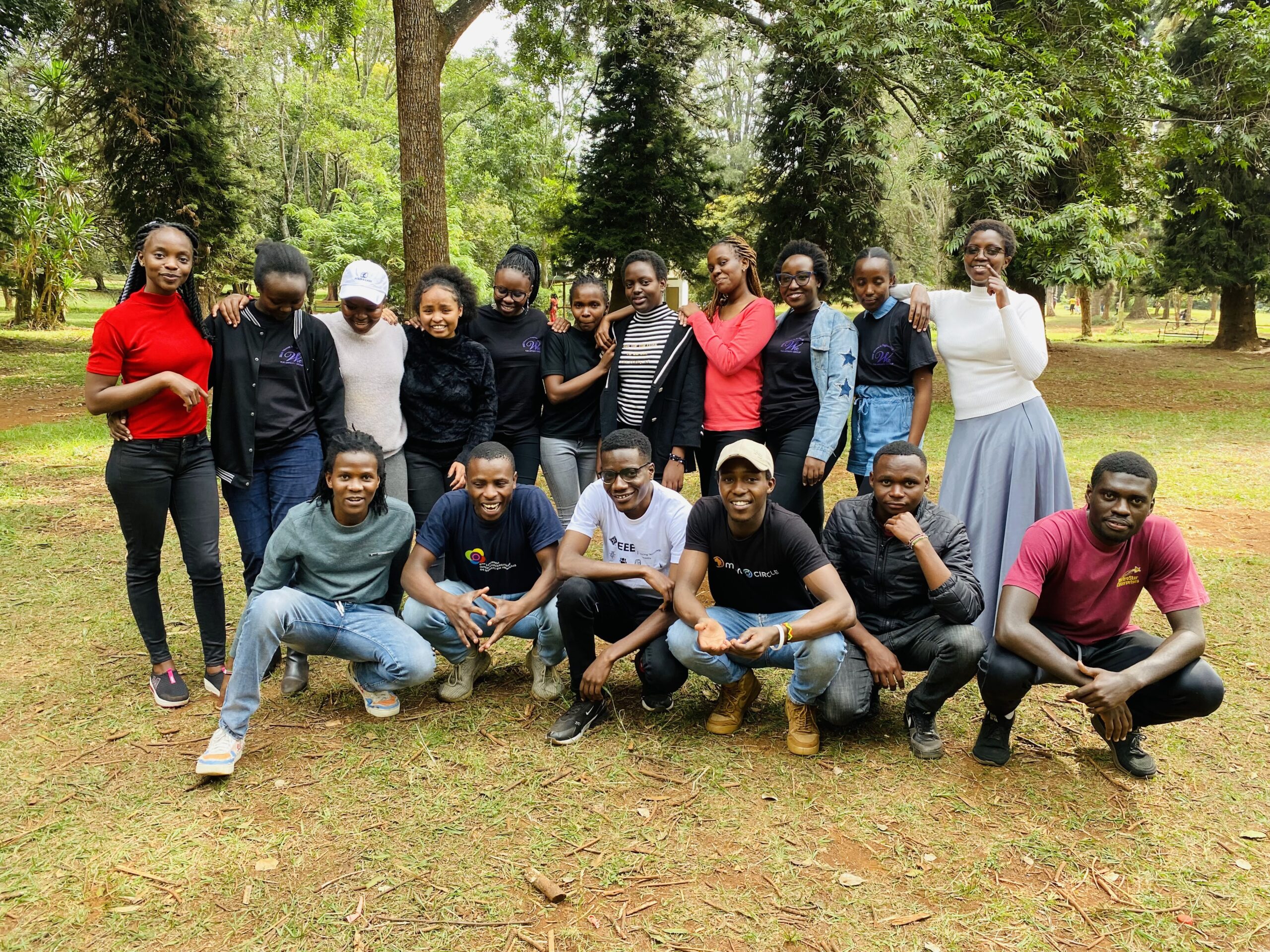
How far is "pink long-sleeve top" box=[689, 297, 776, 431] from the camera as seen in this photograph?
4.66 meters

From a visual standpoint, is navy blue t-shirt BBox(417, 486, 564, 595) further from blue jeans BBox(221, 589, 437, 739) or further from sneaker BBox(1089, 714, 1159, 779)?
sneaker BBox(1089, 714, 1159, 779)

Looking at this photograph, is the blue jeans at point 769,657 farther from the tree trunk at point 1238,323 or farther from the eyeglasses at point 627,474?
the tree trunk at point 1238,323

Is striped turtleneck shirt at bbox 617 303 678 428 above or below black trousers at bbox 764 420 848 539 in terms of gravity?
above

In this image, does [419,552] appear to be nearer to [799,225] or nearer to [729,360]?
[729,360]

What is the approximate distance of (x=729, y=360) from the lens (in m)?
4.67

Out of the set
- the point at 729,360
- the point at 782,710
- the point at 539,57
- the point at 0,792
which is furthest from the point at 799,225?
the point at 0,792

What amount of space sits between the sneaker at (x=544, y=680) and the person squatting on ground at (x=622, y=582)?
0.14 meters

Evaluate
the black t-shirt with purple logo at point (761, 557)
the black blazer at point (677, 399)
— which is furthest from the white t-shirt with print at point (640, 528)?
the black blazer at point (677, 399)

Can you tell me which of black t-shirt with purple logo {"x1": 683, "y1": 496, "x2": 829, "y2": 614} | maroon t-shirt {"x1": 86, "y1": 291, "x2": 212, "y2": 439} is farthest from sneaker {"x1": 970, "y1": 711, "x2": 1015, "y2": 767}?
maroon t-shirt {"x1": 86, "y1": 291, "x2": 212, "y2": 439}

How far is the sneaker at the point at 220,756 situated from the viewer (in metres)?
3.40

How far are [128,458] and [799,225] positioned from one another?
575 inches

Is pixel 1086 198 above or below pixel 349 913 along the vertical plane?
above

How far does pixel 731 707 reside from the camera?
155 inches

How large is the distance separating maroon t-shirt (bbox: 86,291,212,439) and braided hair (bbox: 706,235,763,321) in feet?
8.67
